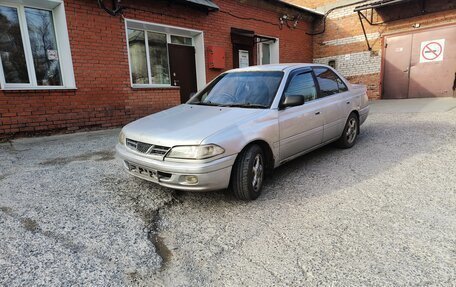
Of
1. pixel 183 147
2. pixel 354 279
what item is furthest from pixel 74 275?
pixel 354 279

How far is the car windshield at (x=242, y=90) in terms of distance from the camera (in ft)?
11.8

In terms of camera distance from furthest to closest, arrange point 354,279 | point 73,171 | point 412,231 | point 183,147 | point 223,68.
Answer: point 223,68
point 73,171
point 183,147
point 412,231
point 354,279

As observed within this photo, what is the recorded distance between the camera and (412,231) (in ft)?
8.14

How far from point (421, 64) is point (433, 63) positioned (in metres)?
0.39

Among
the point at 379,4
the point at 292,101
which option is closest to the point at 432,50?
the point at 379,4

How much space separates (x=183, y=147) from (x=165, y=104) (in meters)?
5.73

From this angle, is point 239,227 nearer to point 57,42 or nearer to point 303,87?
point 303,87

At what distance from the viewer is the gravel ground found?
6.66 feet

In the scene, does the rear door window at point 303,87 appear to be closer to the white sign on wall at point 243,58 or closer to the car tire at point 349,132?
the car tire at point 349,132

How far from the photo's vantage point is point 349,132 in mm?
5016

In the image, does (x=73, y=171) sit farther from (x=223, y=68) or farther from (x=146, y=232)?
(x=223, y=68)

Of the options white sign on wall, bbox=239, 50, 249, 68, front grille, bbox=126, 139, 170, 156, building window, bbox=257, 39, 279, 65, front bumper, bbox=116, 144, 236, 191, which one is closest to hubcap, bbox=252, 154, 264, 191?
front bumper, bbox=116, 144, 236, 191

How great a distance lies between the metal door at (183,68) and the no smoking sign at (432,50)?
8.86 meters

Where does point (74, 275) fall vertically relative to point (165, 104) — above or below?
below
